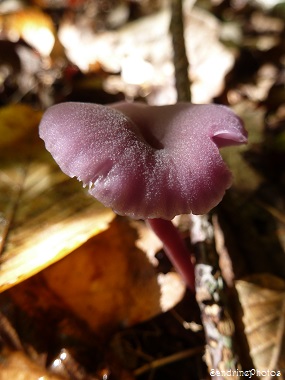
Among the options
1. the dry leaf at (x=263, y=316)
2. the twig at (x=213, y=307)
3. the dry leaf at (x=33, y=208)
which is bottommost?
the dry leaf at (x=263, y=316)

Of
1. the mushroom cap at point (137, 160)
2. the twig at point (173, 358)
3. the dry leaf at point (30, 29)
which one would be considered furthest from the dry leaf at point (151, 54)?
the twig at point (173, 358)

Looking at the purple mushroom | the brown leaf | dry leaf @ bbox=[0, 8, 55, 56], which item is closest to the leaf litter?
the brown leaf

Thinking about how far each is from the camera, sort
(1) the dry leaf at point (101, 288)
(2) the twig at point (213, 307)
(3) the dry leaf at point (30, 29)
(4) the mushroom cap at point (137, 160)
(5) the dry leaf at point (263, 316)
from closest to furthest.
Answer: (4) the mushroom cap at point (137, 160) < (2) the twig at point (213, 307) < (5) the dry leaf at point (263, 316) < (1) the dry leaf at point (101, 288) < (3) the dry leaf at point (30, 29)

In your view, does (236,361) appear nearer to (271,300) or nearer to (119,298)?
(271,300)

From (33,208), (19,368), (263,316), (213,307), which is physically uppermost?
(33,208)

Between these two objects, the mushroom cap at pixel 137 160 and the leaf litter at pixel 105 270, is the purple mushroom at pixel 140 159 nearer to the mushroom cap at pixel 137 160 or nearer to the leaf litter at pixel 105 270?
the mushroom cap at pixel 137 160

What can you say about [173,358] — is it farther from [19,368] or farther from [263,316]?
[19,368]

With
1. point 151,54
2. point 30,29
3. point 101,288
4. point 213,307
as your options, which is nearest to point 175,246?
point 213,307
